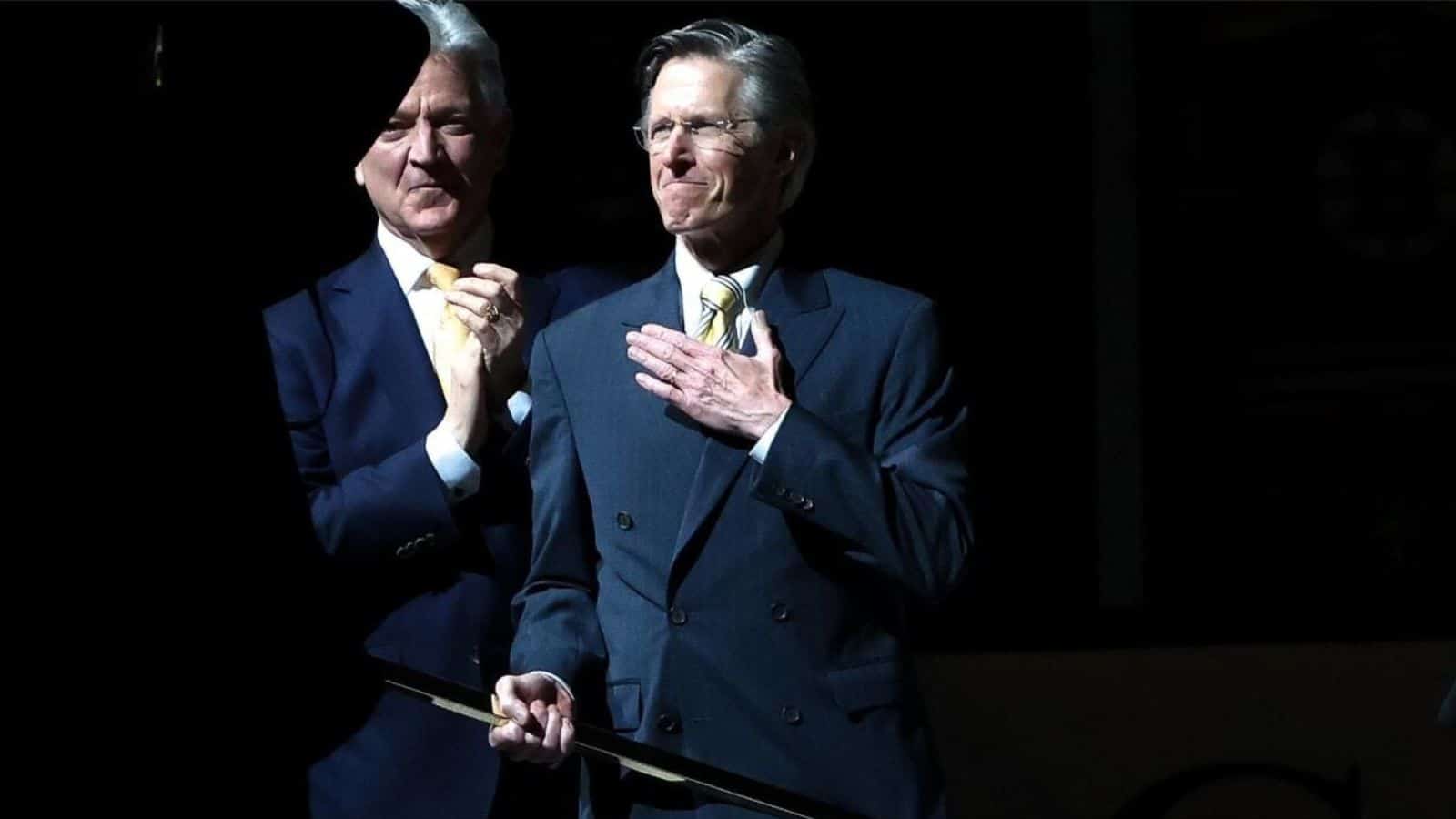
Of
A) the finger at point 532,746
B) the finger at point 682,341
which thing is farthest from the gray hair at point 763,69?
the finger at point 532,746

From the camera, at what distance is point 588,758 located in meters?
3.97

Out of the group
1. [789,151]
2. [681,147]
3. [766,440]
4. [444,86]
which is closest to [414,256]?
[444,86]

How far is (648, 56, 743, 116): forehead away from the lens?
404 cm

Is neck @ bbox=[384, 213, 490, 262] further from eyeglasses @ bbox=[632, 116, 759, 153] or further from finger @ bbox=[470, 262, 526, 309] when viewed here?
eyeglasses @ bbox=[632, 116, 759, 153]

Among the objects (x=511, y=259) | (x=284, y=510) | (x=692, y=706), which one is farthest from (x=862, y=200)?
(x=284, y=510)

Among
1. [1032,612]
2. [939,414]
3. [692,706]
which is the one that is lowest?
[1032,612]

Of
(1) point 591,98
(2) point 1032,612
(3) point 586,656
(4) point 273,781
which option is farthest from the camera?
(2) point 1032,612

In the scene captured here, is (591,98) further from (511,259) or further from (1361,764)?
(1361,764)

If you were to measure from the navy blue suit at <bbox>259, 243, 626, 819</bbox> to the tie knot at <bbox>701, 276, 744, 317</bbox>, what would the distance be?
33 centimetres

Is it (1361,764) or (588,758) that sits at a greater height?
(588,758)

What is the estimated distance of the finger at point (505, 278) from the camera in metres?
4.25

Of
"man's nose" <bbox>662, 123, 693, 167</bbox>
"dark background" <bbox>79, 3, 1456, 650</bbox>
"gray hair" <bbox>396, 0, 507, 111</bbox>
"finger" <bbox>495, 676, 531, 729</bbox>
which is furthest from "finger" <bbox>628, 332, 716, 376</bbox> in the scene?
"dark background" <bbox>79, 3, 1456, 650</bbox>

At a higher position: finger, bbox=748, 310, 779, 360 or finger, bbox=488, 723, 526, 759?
finger, bbox=748, 310, 779, 360

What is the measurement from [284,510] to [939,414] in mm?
1539
